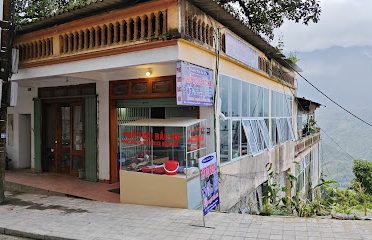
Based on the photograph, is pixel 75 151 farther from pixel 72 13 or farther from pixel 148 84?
pixel 72 13

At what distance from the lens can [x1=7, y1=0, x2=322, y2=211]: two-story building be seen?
27.7 feet

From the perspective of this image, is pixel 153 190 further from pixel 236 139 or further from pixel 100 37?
pixel 100 37

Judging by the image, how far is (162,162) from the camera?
886 centimetres

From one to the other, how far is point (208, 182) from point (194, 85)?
7.81 ft

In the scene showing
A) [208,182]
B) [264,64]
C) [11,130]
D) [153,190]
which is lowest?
[153,190]

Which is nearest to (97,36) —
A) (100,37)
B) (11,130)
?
(100,37)

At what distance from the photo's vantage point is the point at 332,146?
110125 mm

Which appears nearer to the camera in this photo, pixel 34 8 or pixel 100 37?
pixel 100 37

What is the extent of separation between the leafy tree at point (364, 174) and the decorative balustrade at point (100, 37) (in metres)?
24.6

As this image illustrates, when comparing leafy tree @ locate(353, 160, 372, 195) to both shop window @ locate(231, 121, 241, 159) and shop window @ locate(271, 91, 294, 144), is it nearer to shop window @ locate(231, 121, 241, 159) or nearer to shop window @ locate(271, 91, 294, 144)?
shop window @ locate(271, 91, 294, 144)

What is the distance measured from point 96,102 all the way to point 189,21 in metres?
4.63

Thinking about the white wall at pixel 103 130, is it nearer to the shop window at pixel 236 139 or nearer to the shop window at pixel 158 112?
the shop window at pixel 158 112

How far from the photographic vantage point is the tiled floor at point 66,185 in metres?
9.91

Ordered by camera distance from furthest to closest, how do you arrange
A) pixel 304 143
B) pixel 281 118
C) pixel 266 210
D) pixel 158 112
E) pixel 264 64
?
pixel 304 143
pixel 281 118
pixel 264 64
pixel 158 112
pixel 266 210
